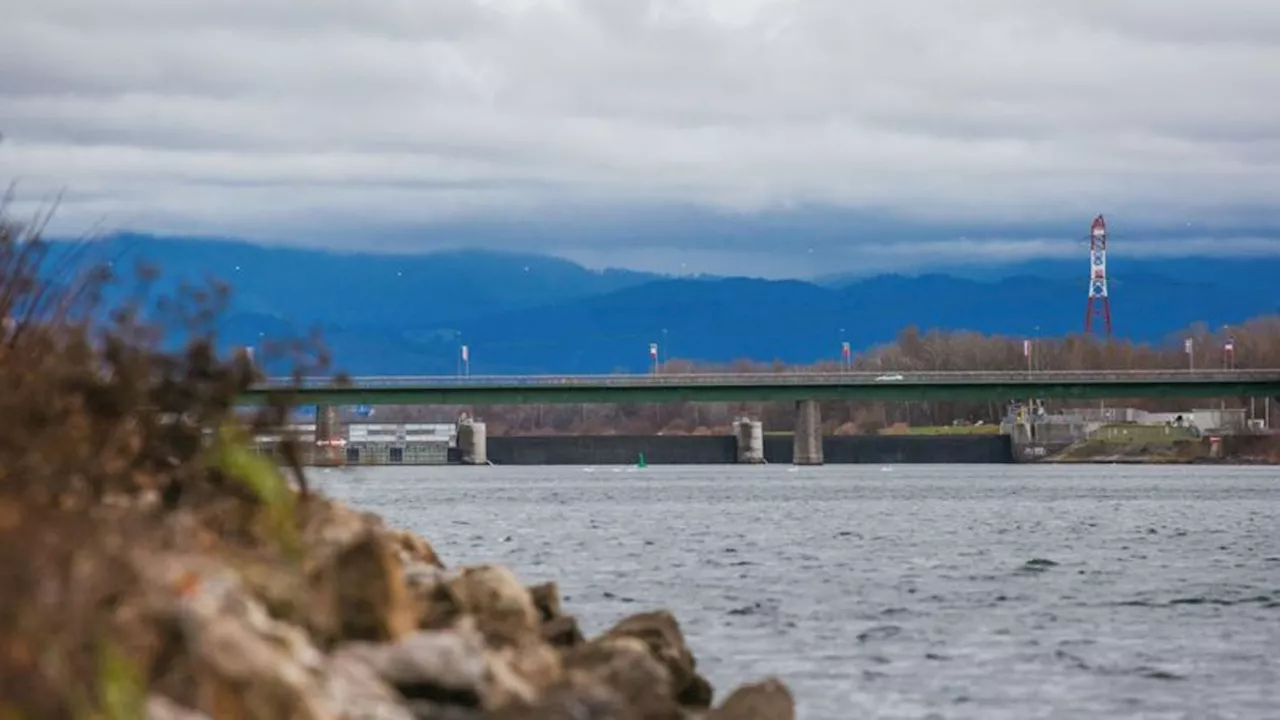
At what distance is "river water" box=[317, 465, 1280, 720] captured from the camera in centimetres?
2606

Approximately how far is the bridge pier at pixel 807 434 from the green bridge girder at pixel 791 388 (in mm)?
19534

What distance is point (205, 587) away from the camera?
11.7m

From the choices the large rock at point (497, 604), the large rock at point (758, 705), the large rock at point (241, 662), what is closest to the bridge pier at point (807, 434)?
the large rock at point (758, 705)

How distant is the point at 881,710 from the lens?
23891mm

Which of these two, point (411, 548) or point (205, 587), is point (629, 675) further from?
point (411, 548)

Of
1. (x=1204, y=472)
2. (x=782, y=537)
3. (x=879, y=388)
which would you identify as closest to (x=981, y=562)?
(x=782, y=537)

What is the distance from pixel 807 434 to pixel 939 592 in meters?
145

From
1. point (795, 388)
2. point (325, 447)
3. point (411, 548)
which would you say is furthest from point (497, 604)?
point (795, 388)

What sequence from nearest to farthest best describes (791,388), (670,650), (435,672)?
(435,672) → (670,650) → (791,388)

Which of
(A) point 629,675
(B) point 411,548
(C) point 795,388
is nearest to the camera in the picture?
(A) point 629,675

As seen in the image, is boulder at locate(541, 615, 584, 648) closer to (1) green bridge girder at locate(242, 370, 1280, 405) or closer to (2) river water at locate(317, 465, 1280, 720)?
(2) river water at locate(317, 465, 1280, 720)

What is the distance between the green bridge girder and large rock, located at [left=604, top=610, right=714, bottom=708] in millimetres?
122196

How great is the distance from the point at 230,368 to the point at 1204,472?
161032mm

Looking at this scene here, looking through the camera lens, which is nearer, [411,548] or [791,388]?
[411,548]
